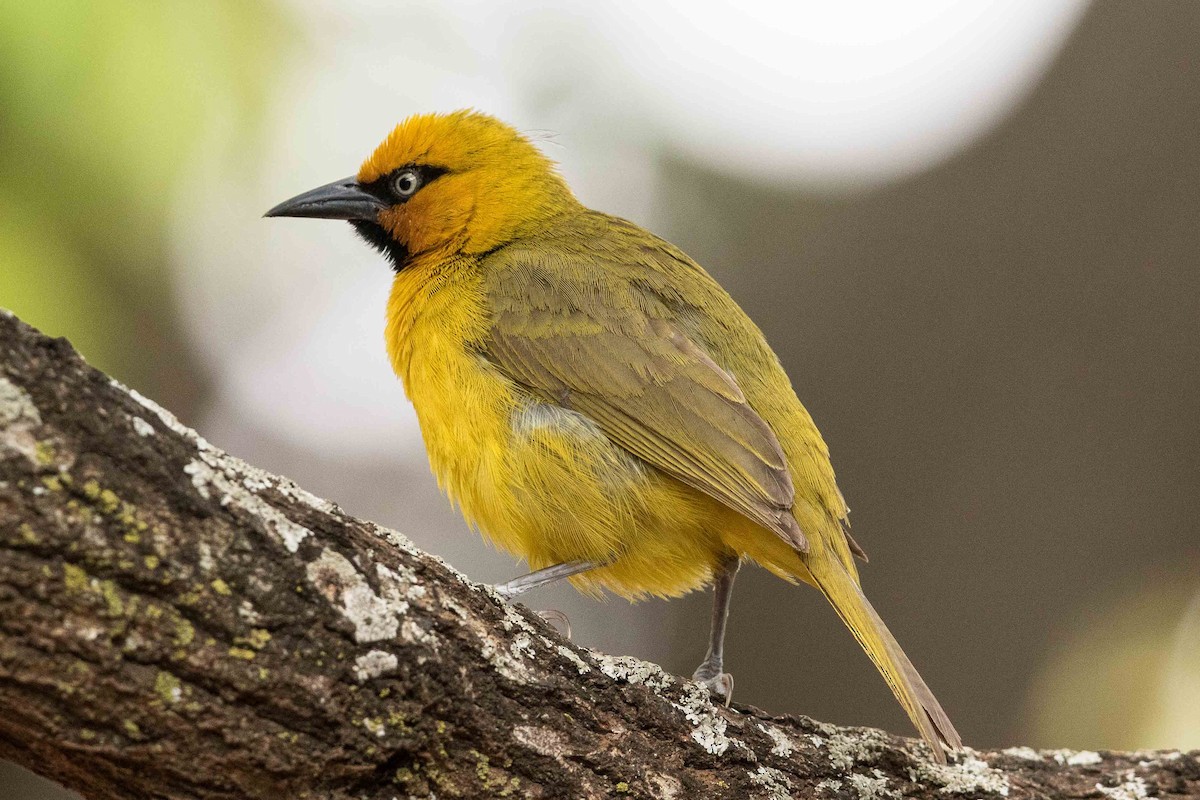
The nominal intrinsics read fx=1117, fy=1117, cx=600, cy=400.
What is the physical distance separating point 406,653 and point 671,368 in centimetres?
173

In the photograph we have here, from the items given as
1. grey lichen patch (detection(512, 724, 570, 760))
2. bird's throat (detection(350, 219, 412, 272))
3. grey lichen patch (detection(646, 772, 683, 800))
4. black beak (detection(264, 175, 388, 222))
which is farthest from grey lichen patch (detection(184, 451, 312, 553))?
black beak (detection(264, 175, 388, 222))

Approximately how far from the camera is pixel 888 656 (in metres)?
3.00

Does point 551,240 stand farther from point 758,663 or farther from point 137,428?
point 137,428

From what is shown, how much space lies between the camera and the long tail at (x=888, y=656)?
2.87 metres

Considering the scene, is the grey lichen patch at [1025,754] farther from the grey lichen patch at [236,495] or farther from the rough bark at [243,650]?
the grey lichen patch at [236,495]

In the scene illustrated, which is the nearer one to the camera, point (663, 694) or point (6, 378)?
point (6, 378)

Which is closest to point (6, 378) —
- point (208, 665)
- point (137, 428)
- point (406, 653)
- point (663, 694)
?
point (137, 428)

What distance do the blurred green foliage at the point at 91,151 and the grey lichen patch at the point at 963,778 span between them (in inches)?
115

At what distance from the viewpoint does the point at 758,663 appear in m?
4.99

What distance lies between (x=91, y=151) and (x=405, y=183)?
1302 mm

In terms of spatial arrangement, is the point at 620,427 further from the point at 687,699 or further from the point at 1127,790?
the point at 1127,790

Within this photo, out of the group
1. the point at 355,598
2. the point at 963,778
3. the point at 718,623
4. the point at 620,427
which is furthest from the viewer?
the point at 718,623

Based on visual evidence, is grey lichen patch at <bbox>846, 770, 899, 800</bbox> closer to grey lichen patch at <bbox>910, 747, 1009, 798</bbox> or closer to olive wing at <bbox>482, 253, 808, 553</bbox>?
grey lichen patch at <bbox>910, 747, 1009, 798</bbox>

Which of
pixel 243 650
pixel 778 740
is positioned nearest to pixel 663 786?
pixel 778 740
